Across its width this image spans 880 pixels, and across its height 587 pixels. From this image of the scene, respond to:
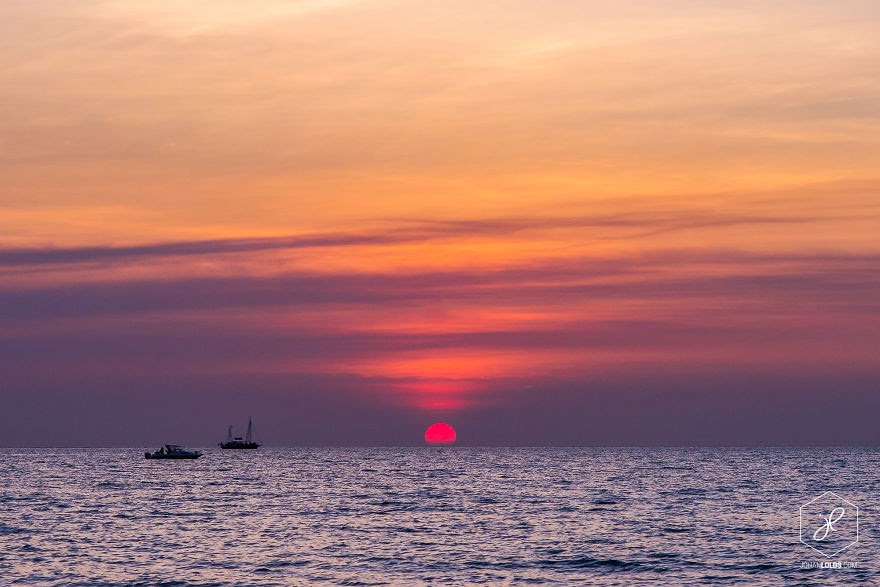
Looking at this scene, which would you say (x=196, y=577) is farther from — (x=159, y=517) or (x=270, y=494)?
(x=270, y=494)

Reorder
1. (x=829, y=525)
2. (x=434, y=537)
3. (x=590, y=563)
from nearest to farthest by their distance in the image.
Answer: (x=590, y=563) → (x=434, y=537) → (x=829, y=525)

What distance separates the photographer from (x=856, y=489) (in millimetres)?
155000

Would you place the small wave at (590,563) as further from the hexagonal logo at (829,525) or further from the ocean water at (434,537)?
the hexagonal logo at (829,525)

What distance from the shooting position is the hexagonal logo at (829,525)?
8200cm

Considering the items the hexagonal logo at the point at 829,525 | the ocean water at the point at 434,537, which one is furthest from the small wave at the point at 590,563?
the hexagonal logo at the point at 829,525

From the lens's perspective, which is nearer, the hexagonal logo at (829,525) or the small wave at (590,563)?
the small wave at (590,563)

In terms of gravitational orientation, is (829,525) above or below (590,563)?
above

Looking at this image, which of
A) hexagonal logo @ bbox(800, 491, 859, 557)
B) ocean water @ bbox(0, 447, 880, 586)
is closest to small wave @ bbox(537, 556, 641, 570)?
ocean water @ bbox(0, 447, 880, 586)

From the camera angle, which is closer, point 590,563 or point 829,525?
point 590,563

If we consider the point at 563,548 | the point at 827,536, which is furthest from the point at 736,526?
the point at 563,548

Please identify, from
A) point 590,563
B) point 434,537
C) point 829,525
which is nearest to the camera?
point 590,563

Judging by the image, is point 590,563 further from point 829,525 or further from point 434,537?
point 829,525

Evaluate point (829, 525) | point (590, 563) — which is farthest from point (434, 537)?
point (829, 525)

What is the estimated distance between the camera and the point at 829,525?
3856 inches
